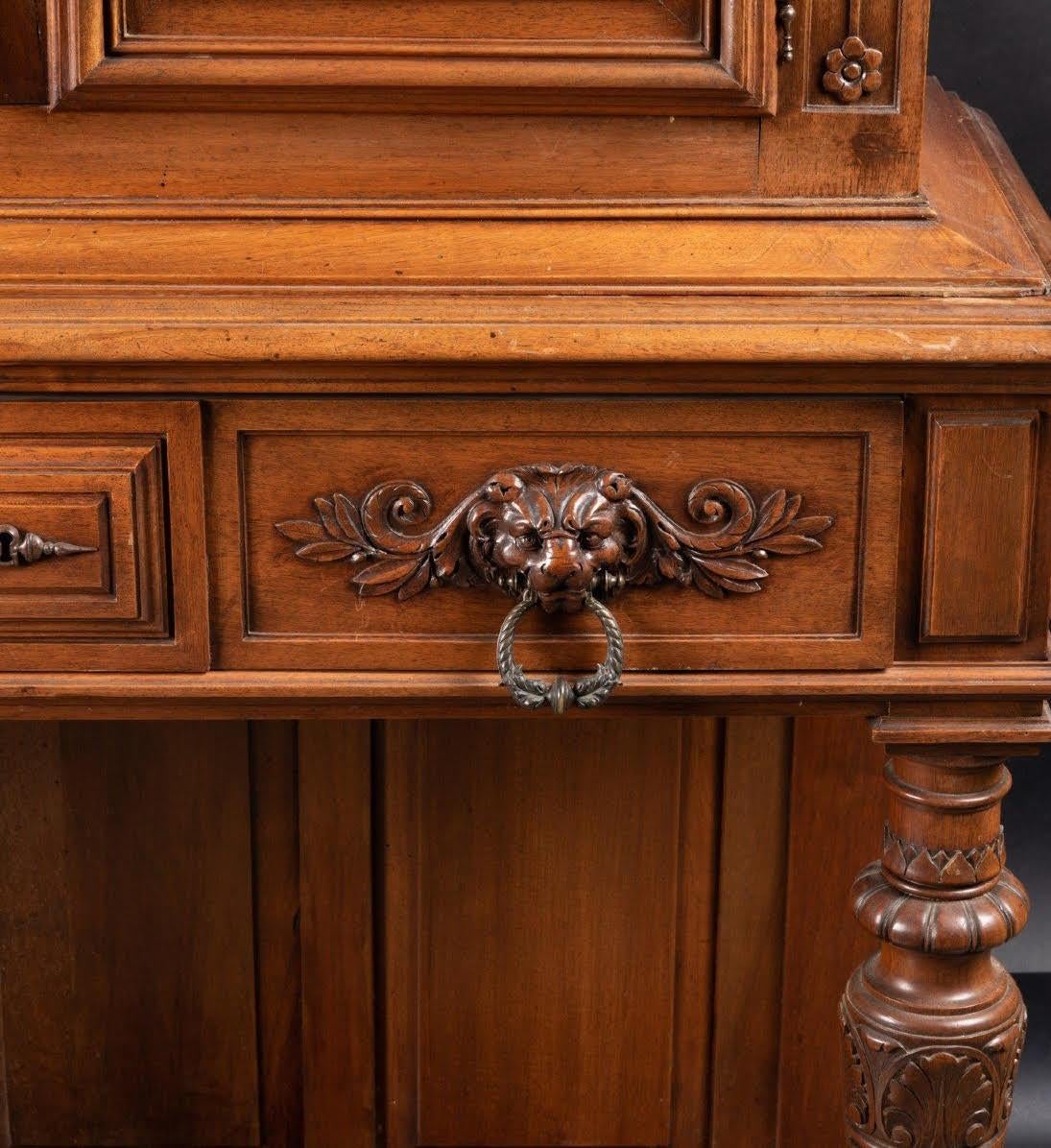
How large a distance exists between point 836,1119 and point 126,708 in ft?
2.18

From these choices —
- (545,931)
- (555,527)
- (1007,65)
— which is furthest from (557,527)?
(1007,65)

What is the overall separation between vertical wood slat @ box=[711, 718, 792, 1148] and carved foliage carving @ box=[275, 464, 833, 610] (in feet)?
1.27

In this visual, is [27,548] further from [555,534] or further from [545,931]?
[545,931]

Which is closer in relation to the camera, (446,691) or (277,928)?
(446,691)

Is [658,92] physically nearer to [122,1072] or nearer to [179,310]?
[179,310]

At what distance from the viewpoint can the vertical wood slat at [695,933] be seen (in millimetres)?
1051

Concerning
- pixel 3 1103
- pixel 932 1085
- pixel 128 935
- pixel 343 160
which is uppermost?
pixel 343 160

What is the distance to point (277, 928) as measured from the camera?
109 cm

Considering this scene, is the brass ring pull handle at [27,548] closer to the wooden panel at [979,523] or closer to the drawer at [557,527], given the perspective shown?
the drawer at [557,527]

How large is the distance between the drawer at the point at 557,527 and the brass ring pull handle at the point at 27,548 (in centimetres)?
6

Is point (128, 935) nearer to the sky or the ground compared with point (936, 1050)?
nearer to the ground

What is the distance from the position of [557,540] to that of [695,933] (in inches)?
20.9

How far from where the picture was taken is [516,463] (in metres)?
0.66

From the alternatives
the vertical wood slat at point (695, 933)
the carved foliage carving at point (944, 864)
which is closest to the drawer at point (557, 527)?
the carved foliage carving at point (944, 864)
